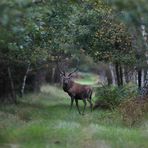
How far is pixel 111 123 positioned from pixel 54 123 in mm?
2404

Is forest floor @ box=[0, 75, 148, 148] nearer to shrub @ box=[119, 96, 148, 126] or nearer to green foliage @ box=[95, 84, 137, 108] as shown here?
shrub @ box=[119, 96, 148, 126]

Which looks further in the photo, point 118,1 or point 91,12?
point 91,12

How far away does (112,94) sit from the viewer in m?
25.1

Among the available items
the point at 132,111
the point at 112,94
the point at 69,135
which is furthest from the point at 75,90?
the point at 69,135

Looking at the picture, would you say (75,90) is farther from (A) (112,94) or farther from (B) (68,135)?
(B) (68,135)

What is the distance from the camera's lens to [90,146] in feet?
43.6

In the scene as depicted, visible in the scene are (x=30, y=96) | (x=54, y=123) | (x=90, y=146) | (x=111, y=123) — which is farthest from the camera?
(x=30, y=96)

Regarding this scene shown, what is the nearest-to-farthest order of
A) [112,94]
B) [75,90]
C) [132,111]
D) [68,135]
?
1. [68,135]
2. [132,111]
3. [75,90]
4. [112,94]

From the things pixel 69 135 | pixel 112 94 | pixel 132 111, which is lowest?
pixel 112 94

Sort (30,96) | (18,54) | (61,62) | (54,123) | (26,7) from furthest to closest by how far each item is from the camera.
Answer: (30,96) → (61,62) → (18,54) → (54,123) → (26,7)

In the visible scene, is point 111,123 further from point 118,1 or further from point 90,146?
point 118,1

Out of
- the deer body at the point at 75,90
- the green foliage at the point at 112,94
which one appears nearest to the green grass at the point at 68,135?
the green foliage at the point at 112,94

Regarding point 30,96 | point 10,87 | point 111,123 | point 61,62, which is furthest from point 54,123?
point 30,96

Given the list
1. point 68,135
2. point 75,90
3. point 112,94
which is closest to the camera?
point 68,135
